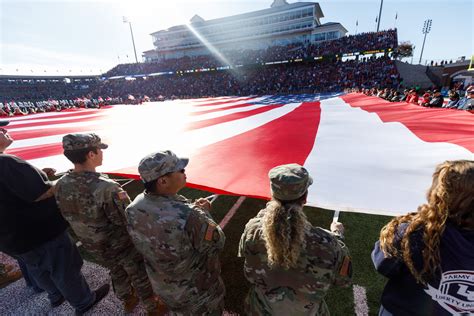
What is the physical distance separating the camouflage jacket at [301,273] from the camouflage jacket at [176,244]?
1.02ft

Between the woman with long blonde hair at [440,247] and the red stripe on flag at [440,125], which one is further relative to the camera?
the red stripe on flag at [440,125]

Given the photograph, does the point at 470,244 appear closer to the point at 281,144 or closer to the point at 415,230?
the point at 415,230

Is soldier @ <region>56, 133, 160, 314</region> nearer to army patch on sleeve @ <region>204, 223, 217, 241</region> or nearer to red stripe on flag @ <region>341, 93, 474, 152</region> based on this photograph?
army patch on sleeve @ <region>204, 223, 217, 241</region>

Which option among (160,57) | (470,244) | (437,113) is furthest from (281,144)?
(160,57)

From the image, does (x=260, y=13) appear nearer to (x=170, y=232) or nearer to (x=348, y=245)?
(x=348, y=245)

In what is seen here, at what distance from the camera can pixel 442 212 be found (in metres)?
1.03

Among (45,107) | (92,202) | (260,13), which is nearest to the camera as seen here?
(92,202)

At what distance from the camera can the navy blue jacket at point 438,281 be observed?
1.00 meters

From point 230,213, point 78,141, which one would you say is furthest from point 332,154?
point 78,141

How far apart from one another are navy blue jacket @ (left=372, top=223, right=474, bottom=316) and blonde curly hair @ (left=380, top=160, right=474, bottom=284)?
0.08ft

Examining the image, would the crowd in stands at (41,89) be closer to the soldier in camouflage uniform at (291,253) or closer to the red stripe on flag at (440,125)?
the red stripe on flag at (440,125)

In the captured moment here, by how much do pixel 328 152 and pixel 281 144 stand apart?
0.80m

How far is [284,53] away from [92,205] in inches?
1483

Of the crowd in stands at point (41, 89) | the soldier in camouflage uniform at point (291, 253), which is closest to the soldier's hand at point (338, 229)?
the soldier in camouflage uniform at point (291, 253)
